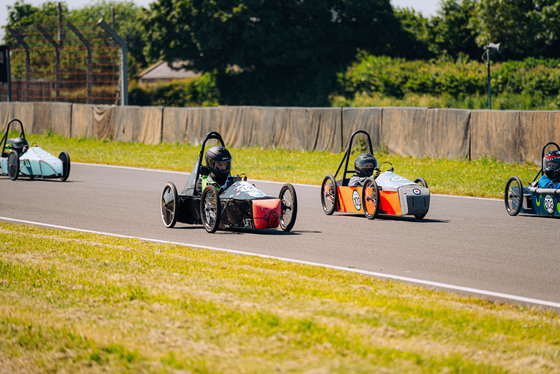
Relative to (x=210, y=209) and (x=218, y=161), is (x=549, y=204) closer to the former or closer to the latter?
(x=218, y=161)

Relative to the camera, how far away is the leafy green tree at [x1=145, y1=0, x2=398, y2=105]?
54.2m

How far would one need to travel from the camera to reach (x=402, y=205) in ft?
41.7

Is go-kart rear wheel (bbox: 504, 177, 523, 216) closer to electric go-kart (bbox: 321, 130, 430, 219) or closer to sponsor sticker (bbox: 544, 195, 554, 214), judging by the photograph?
sponsor sticker (bbox: 544, 195, 554, 214)

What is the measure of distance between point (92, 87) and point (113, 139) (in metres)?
7.27

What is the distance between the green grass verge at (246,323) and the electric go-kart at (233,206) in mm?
2411

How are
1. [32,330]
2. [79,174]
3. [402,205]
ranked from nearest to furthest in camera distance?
1. [32,330]
2. [402,205]
3. [79,174]

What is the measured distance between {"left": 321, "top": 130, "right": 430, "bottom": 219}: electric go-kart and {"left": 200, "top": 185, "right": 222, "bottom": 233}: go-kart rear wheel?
8.65 feet

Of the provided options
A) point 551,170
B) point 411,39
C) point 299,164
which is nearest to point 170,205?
point 551,170

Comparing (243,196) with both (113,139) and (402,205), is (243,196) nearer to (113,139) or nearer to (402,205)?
(402,205)

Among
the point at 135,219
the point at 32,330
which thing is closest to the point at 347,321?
the point at 32,330

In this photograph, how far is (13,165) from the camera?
19703 millimetres

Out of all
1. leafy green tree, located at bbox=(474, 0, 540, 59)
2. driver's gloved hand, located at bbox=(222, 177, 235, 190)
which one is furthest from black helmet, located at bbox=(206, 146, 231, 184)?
leafy green tree, located at bbox=(474, 0, 540, 59)

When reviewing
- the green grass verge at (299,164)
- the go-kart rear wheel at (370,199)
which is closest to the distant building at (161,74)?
the green grass verge at (299,164)

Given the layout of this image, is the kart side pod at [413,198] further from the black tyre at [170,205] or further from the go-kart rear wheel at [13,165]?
the go-kart rear wheel at [13,165]
